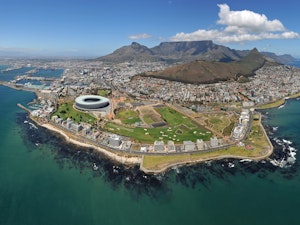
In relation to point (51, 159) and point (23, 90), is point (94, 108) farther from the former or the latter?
point (23, 90)

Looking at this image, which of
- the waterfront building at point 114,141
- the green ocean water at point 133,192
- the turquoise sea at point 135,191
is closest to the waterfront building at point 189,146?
the green ocean water at point 133,192

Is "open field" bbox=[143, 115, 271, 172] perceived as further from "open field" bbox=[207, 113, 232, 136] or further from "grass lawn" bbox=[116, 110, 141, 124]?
"grass lawn" bbox=[116, 110, 141, 124]

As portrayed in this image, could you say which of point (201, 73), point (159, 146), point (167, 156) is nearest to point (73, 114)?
point (159, 146)

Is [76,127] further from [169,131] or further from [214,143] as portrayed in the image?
[214,143]

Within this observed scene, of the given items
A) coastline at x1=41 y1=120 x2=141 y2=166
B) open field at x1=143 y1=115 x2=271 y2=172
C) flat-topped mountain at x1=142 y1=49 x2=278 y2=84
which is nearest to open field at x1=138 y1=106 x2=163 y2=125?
coastline at x1=41 y1=120 x2=141 y2=166

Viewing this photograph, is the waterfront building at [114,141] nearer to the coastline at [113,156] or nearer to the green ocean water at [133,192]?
the coastline at [113,156]

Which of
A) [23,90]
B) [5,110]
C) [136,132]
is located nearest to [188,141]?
[136,132]
